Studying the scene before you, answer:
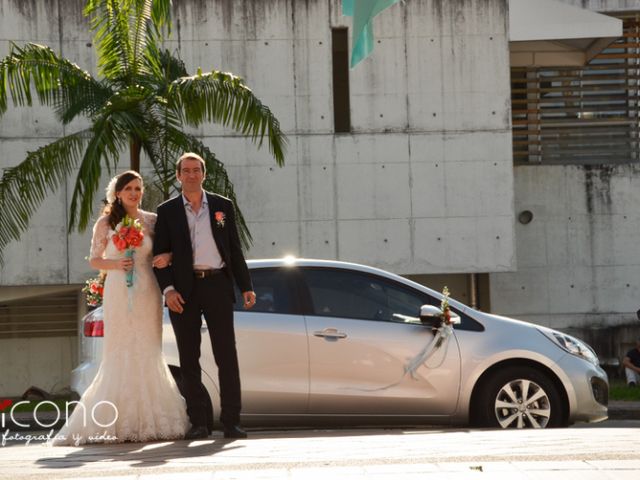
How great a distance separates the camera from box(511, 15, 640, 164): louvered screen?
27047 millimetres

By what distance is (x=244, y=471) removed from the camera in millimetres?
6477

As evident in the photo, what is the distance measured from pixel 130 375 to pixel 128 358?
126mm

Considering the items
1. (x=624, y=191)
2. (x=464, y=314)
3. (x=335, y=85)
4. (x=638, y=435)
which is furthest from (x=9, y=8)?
(x=638, y=435)

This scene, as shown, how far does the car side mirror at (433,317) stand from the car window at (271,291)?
3.39ft

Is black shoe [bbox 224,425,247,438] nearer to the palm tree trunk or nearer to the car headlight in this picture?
the car headlight

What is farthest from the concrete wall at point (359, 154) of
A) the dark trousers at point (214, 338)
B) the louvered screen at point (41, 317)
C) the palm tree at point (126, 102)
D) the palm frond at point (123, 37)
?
the dark trousers at point (214, 338)

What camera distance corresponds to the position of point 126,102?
1762cm

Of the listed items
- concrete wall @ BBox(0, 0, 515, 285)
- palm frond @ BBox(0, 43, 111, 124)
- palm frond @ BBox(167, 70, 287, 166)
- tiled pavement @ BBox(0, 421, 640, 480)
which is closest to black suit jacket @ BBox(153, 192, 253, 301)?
tiled pavement @ BBox(0, 421, 640, 480)

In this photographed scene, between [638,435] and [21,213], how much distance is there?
11037 millimetres

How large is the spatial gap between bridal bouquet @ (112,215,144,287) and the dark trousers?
0.50m

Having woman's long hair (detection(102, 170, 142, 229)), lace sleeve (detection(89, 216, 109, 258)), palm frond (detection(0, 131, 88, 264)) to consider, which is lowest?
lace sleeve (detection(89, 216, 109, 258))

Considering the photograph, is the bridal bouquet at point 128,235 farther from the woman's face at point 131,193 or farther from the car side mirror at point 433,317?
the car side mirror at point 433,317

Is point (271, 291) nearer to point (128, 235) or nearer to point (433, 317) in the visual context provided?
point (433, 317)

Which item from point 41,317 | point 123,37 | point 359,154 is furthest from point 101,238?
point 41,317
